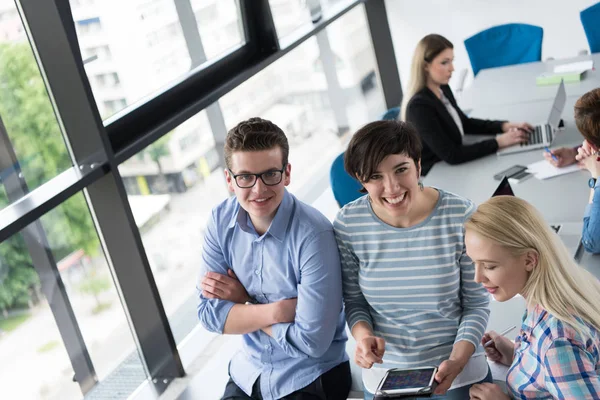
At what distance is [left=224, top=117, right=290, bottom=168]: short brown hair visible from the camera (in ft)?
7.97

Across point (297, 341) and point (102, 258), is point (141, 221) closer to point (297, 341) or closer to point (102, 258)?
point (102, 258)

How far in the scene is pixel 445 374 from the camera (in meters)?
2.17

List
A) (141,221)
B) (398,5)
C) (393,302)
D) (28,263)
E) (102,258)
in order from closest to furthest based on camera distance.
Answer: (393,302) → (28,263) → (102,258) → (141,221) → (398,5)

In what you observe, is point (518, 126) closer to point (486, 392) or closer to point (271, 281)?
point (271, 281)

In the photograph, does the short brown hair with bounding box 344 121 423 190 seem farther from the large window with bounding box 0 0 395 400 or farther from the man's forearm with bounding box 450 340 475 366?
the large window with bounding box 0 0 395 400

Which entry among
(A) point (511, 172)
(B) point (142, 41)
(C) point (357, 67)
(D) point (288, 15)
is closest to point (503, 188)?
(A) point (511, 172)

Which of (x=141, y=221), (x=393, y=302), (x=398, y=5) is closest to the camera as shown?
(x=393, y=302)

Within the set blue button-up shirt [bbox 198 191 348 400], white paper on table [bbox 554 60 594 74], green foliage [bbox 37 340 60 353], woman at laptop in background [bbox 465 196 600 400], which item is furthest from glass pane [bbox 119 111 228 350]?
white paper on table [bbox 554 60 594 74]

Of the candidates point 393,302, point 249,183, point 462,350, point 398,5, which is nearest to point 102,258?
point 249,183

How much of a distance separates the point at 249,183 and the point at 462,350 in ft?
2.99

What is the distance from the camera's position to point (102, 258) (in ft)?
11.0

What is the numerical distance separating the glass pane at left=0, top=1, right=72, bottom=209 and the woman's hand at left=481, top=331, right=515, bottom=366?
1902 mm

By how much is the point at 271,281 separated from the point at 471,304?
2.39 feet

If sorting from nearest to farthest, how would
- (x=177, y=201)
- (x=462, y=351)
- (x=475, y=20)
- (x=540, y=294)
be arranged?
(x=540, y=294)
(x=462, y=351)
(x=177, y=201)
(x=475, y=20)
